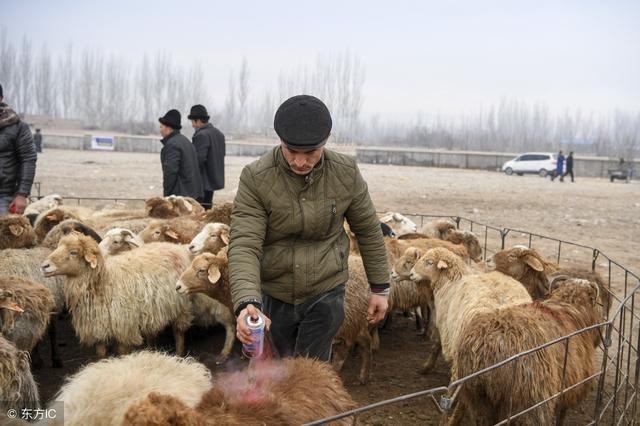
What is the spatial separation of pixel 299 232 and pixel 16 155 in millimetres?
5232

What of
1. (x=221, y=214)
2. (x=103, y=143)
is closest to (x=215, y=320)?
(x=221, y=214)

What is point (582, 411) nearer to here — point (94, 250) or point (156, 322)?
point (156, 322)

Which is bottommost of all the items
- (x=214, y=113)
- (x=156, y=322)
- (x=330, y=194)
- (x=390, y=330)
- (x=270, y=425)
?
(x=390, y=330)

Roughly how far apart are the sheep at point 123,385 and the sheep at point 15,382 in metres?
0.45

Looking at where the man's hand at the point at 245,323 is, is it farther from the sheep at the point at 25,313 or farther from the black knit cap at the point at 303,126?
the sheep at the point at 25,313

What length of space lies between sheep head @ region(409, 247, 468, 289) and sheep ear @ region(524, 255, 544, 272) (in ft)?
3.04

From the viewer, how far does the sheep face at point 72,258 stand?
5.42m

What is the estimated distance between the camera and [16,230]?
260 inches

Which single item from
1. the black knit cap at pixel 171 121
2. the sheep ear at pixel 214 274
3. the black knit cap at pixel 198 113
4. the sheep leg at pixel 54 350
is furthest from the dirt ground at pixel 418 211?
the black knit cap at pixel 198 113

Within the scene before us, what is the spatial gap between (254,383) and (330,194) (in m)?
1.09

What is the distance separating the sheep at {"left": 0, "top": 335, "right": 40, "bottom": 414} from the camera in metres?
3.77

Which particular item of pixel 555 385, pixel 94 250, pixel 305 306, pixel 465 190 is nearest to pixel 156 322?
pixel 94 250

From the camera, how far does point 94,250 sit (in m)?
5.57

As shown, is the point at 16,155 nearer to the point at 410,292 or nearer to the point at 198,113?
the point at 198,113
